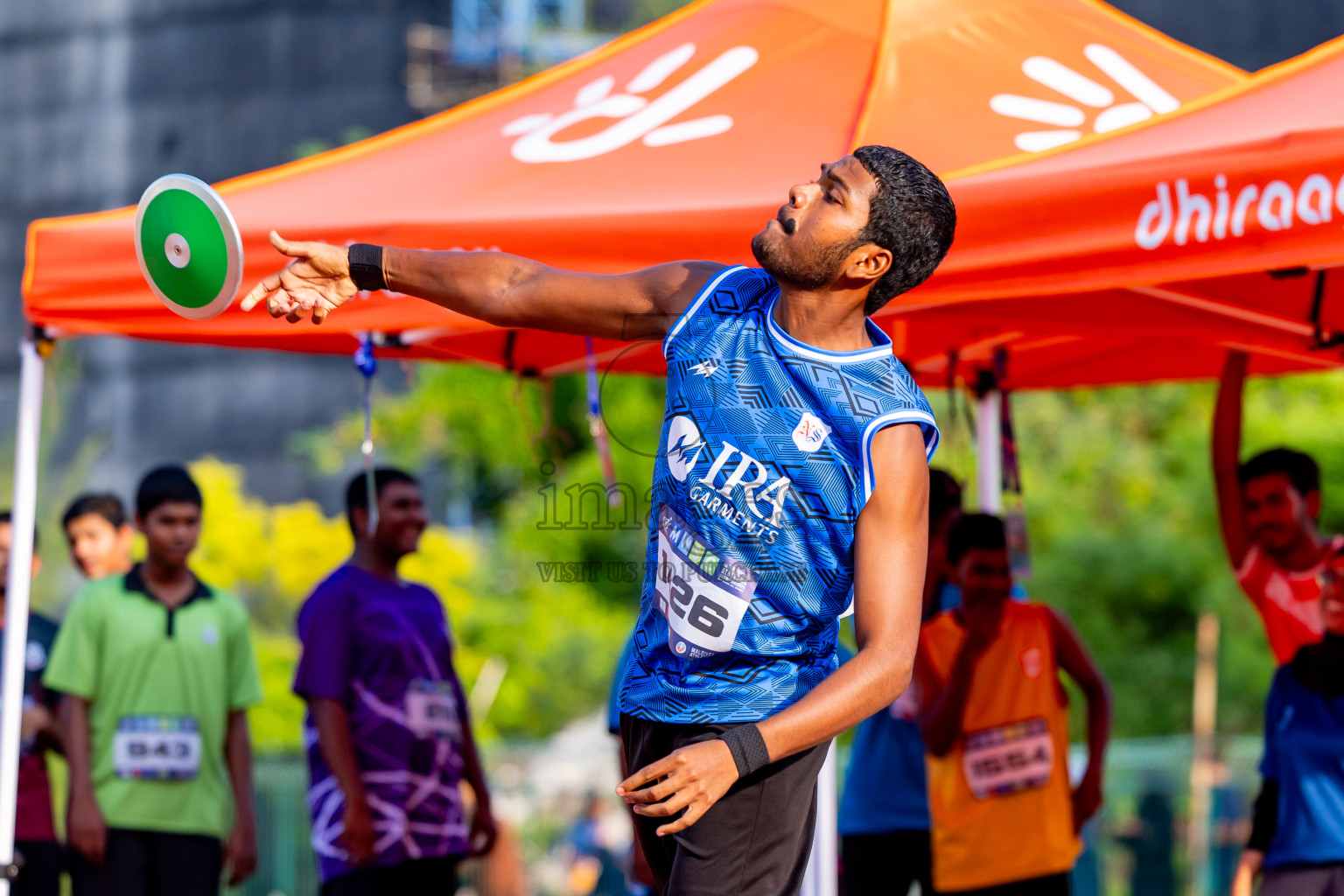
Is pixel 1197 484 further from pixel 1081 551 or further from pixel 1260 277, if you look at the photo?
pixel 1260 277

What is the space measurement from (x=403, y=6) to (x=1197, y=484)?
24569 millimetres

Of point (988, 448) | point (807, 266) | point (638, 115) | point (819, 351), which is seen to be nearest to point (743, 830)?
point (819, 351)

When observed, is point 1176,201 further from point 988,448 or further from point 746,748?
point 988,448

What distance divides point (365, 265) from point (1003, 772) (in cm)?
265

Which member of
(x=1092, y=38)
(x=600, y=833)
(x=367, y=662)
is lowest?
(x=600, y=833)

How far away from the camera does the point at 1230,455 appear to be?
4.36m

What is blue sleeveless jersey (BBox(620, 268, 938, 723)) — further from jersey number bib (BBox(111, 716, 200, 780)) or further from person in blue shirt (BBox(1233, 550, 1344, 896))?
jersey number bib (BBox(111, 716, 200, 780))

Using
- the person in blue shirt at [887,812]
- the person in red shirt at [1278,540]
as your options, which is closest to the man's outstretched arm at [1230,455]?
the person in red shirt at [1278,540]

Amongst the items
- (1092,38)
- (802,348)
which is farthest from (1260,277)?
(802,348)

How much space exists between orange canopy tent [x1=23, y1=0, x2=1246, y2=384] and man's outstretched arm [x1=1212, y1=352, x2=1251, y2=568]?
85 centimetres

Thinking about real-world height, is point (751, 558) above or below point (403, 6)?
below

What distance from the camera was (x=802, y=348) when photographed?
2.13 metres

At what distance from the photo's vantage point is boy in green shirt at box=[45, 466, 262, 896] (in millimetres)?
4230

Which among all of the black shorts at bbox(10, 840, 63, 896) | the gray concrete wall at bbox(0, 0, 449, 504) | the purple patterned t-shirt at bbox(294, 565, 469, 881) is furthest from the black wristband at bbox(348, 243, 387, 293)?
the gray concrete wall at bbox(0, 0, 449, 504)
